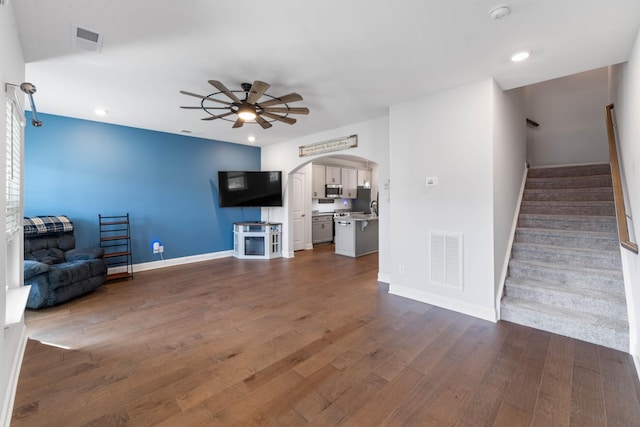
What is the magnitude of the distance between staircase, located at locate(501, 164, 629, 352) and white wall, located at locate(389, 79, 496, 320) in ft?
1.67

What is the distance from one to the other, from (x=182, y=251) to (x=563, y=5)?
21.3 feet

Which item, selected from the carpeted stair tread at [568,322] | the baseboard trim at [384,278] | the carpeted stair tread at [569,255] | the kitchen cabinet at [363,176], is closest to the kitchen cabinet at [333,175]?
the kitchen cabinet at [363,176]

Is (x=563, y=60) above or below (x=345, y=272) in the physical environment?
above

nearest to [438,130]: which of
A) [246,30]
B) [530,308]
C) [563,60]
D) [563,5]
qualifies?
[563,60]

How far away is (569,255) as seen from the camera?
331cm

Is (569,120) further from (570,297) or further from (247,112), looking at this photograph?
(247,112)

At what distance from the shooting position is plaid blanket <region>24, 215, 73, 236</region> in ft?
12.7

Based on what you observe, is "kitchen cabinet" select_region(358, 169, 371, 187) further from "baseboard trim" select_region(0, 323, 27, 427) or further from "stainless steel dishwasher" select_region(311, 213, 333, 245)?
"baseboard trim" select_region(0, 323, 27, 427)

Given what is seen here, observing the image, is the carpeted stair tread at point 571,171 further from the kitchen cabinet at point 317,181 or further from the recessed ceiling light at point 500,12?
the kitchen cabinet at point 317,181

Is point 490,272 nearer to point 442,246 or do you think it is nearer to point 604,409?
point 442,246

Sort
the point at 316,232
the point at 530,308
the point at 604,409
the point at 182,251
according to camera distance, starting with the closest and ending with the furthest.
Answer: the point at 604,409
the point at 530,308
the point at 182,251
the point at 316,232

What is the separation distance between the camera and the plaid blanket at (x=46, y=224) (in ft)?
12.7

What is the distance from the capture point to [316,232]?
8188 mm

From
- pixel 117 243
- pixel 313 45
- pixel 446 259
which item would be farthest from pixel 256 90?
pixel 117 243
